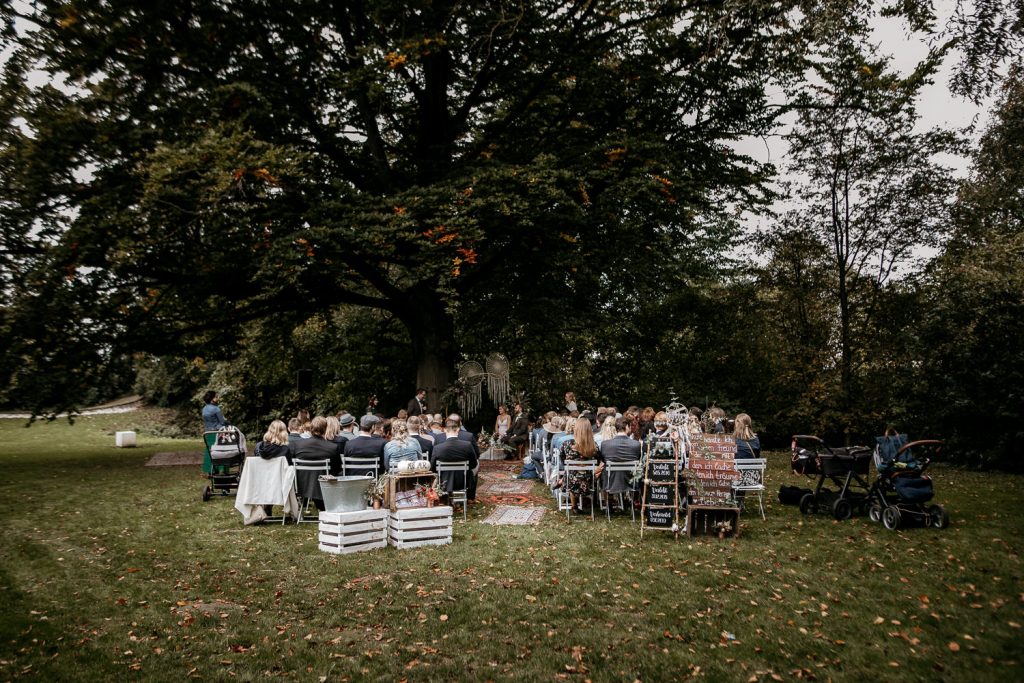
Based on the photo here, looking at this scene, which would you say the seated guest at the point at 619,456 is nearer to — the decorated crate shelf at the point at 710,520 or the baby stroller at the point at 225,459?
the decorated crate shelf at the point at 710,520

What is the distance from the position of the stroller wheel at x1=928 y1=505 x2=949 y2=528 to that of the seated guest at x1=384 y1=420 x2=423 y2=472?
6840 mm

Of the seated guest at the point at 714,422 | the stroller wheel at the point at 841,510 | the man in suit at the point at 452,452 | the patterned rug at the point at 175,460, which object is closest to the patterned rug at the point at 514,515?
the man in suit at the point at 452,452

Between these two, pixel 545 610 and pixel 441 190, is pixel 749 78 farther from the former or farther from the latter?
pixel 545 610

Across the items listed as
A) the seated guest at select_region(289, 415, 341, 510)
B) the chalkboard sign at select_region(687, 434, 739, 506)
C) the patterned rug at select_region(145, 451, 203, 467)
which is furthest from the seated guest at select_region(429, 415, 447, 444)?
the patterned rug at select_region(145, 451, 203, 467)

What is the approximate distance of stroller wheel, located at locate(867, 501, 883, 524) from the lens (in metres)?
8.73

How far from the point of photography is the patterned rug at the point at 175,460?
56.7ft

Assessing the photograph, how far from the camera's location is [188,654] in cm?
472

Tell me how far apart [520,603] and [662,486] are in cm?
327

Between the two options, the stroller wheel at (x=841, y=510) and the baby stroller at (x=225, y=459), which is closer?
the stroller wheel at (x=841, y=510)

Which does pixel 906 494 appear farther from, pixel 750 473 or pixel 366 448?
pixel 366 448

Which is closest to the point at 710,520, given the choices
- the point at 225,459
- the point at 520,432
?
the point at 225,459

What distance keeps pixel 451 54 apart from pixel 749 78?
7.47 metres

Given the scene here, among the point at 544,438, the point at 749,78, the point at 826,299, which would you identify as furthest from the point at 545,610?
the point at 826,299

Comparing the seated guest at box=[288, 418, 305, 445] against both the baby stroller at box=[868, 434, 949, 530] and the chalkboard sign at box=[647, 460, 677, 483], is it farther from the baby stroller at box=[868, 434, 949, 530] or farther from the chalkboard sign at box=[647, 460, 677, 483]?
the baby stroller at box=[868, 434, 949, 530]
